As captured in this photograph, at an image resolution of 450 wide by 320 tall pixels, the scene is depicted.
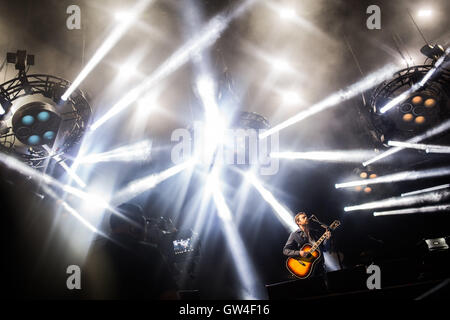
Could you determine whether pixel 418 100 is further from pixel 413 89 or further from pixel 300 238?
pixel 300 238

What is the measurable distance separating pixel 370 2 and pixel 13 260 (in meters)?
7.22

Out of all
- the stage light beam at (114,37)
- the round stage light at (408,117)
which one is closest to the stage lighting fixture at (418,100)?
the round stage light at (408,117)

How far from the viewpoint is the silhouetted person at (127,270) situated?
1.49 meters

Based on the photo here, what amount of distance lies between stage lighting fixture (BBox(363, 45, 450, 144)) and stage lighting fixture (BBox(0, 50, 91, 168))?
17.9 feet

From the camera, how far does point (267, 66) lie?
6.40 meters

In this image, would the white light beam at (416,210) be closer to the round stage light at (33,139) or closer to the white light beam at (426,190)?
the white light beam at (426,190)

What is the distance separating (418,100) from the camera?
4707 mm

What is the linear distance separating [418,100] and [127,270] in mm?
5381

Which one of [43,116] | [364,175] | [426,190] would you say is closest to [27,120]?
[43,116]

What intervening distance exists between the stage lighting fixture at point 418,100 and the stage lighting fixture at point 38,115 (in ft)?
17.9

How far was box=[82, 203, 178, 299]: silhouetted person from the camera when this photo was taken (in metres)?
1.49

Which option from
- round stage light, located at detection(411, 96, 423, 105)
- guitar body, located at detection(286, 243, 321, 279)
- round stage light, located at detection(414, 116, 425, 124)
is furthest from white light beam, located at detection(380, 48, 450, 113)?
guitar body, located at detection(286, 243, 321, 279)

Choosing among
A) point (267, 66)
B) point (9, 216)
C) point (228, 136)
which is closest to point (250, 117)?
point (228, 136)
